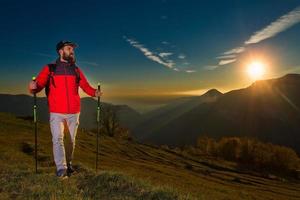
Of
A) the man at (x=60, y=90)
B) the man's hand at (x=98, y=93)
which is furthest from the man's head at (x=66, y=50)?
the man's hand at (x=98, y=93)

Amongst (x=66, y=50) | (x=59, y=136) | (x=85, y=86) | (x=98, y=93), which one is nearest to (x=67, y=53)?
(x=66, y=50)

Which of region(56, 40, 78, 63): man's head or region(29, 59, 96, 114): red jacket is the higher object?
region(56, 40, 78, 63): man's head

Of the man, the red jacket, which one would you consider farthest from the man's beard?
the red jacket

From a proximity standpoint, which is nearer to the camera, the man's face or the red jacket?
the red jacket

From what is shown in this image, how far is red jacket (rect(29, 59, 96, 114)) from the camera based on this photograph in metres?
11.1

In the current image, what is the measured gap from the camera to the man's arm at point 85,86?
11.8 m

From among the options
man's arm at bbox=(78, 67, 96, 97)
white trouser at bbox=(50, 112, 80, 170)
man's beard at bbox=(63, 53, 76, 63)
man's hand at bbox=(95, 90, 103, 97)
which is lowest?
white trouser at bbox=(50, 112, 80, 170)

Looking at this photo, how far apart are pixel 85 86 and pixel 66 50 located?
1.31 metres

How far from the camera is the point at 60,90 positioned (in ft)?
36.9

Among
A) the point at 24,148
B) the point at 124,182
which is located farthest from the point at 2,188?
the point at 24,148

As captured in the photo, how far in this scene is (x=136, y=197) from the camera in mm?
9125

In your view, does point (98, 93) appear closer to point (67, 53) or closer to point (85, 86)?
point (85, 86)

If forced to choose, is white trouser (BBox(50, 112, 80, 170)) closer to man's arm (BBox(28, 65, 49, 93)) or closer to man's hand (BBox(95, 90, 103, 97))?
man's arm (BBox(28, 65, 49, 93))

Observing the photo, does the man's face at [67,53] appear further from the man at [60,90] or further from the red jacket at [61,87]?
the red jacket at [61,87]
